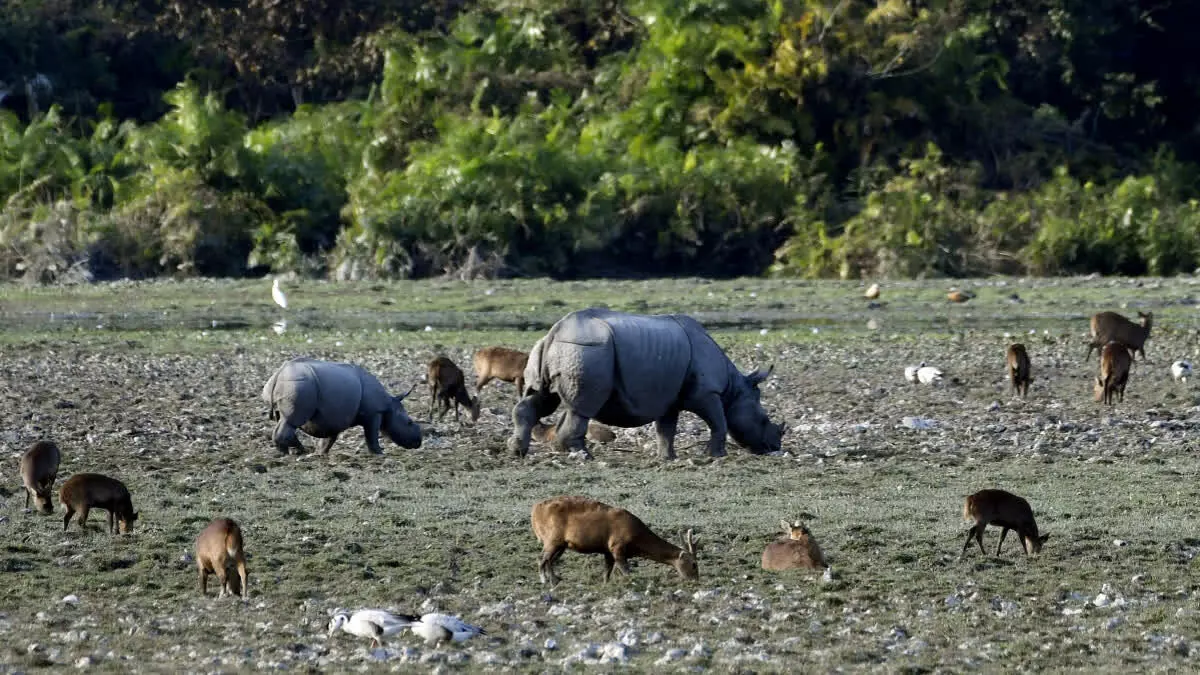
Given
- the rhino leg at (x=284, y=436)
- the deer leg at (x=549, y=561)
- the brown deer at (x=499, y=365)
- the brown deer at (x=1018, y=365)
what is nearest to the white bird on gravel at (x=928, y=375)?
the brown deer at (x=1018, y=365)

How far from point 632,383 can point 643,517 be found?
290 centimetres

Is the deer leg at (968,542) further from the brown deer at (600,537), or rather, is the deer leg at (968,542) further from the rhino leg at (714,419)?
the rhino leg at (714,419)

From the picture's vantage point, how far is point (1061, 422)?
671 inches

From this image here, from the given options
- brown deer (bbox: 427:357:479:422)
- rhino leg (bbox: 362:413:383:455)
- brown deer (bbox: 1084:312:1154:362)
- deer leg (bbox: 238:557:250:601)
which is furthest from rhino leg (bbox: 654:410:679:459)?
brown deer (bbox: 1084:312:1154:362)

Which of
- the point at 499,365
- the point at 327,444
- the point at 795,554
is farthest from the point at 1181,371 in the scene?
the point at 795,554

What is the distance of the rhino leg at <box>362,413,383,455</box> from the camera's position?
15.9 metres

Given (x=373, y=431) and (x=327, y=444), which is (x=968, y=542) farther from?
(x=327, y=444)

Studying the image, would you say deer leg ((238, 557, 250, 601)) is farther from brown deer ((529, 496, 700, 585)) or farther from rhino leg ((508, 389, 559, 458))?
rhino leg ((508, 389, 559, 458))

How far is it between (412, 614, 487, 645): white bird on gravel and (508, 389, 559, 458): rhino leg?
5.91 meters

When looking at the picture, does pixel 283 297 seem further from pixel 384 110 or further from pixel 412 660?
pixel 412 660

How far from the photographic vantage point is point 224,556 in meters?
10.1

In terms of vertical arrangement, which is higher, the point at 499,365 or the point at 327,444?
the point at 499,365

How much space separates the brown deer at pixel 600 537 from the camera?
418 inches

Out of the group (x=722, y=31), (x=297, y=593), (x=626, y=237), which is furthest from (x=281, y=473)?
(x=722, y=31)
